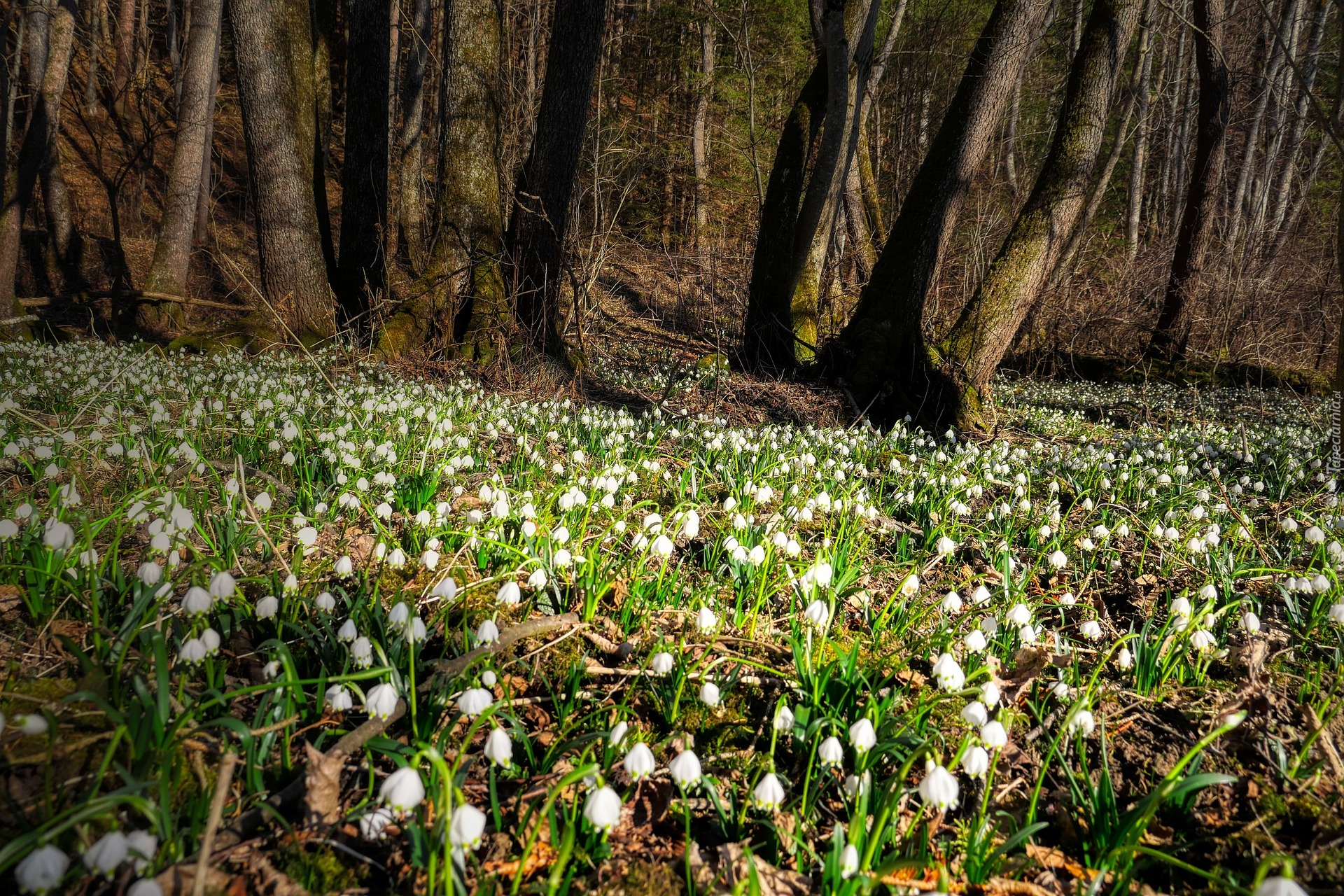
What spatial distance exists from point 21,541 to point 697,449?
10.5ft

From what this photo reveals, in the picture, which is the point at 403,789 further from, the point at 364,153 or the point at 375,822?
the point at 364,153

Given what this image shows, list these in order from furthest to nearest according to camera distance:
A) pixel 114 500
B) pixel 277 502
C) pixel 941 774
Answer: pixel 277 502, pixel 114 500, pixel 941 774

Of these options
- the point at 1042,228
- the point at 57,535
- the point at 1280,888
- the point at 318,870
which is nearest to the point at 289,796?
the point at 318,870

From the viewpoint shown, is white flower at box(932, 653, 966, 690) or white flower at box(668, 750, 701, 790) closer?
white flower at box(668, 750, 701, 790)

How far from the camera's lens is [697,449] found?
451cm

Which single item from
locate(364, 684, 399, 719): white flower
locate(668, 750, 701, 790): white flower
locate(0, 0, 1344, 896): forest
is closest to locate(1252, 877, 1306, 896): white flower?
locate(0, 0, 1344, 896): forest

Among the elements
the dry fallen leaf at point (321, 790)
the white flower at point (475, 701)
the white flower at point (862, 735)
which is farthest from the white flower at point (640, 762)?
the dry fallen leaf at point (321, 790)

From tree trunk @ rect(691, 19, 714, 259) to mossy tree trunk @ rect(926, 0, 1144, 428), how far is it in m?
12.2

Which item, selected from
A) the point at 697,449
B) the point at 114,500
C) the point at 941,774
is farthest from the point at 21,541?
the point at 697,449

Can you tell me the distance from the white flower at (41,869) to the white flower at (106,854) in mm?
36

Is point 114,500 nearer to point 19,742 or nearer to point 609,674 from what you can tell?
point 19,742

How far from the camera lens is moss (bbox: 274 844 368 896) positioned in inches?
49.2

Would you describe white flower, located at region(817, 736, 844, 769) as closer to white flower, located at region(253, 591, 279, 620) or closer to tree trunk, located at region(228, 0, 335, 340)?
white flower, located at region(253, 591, 279, 620)

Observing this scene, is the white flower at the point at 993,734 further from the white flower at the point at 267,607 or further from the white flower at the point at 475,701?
the white flower at the point at 267,607
